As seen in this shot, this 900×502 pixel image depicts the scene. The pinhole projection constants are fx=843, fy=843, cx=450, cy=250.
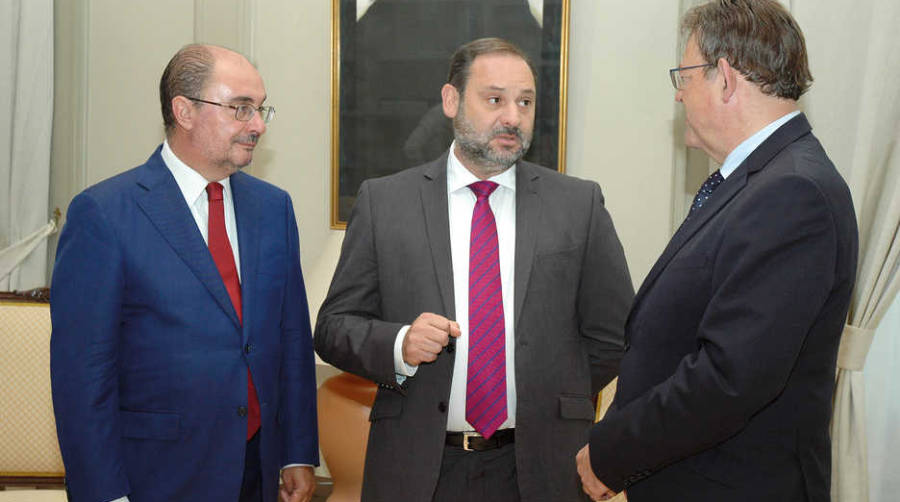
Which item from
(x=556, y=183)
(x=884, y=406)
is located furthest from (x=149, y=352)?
(x=884, y=406)

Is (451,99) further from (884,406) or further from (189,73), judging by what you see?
(884,406)

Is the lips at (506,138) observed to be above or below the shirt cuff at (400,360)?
above

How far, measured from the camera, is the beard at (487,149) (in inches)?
88.4

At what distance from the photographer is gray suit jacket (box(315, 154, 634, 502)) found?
2.10 metres

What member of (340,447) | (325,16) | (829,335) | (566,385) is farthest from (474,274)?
(325,16)

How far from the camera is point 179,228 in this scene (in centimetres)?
202

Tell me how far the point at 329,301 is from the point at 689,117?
104cm

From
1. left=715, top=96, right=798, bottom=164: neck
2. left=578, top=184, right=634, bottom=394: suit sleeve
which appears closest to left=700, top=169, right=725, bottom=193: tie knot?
left=715, top=96, right=798, bottom=164: neck

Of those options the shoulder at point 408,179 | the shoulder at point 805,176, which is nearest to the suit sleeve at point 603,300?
the shoulder at point 408,179

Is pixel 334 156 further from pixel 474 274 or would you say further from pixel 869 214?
pixel 869 214

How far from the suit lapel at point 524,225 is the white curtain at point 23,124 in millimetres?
2558

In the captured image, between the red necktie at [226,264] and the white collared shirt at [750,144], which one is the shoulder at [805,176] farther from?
the red necktie at [226,264]

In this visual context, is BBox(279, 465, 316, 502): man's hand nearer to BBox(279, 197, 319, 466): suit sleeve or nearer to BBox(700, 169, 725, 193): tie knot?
BBox(279, 197, 319, 466): suit sleeve

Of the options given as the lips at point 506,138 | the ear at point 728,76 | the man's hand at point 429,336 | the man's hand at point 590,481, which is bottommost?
the man's hand at point 590,481
